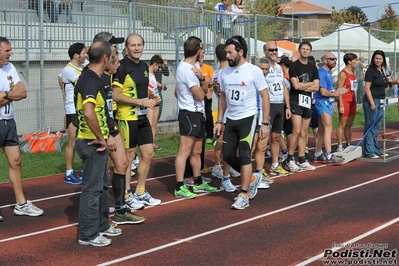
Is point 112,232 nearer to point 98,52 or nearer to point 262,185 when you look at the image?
point 98,52

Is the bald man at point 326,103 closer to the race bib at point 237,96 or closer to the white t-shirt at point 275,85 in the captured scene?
the white t-shirt at point 275,85

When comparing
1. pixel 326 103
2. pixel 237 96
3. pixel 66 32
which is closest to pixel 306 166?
pixel 326 103

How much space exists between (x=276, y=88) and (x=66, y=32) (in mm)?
6890

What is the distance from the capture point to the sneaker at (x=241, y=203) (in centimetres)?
808

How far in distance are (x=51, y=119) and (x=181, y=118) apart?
6.29m

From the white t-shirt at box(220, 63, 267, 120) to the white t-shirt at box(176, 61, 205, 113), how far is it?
0.49 meters

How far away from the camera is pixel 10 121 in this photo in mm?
7703

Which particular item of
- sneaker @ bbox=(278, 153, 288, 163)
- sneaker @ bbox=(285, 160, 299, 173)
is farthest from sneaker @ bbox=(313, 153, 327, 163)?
sneaker @ bbox=(285, 160, 299, 173)

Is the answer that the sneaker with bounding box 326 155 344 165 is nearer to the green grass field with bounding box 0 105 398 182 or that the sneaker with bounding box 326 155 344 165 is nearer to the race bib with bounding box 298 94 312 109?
the race bib with bounding box 298 94 312 109

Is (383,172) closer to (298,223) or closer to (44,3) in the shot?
(298,223)

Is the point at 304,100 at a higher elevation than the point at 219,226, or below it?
higher

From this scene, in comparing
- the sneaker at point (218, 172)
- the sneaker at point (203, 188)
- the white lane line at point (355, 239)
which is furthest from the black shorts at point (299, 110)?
the white lane line at point (355, 239)

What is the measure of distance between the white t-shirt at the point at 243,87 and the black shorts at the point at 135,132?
3.73 feet

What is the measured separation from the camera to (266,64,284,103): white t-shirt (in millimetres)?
10078
